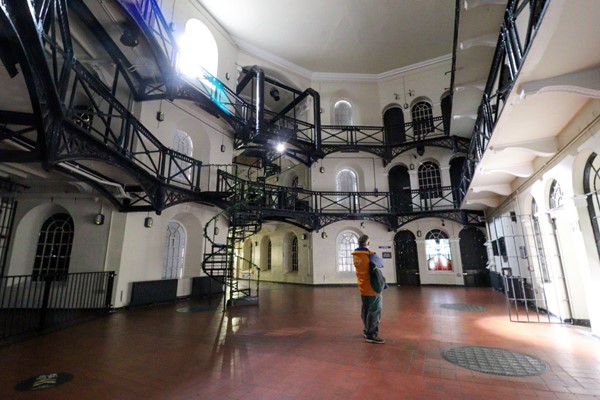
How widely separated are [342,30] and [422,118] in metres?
6.06

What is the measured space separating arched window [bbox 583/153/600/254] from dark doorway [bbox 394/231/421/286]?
930cm

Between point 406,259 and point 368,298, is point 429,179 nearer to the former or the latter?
point 406,259

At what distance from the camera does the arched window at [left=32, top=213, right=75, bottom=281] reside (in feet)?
26.9

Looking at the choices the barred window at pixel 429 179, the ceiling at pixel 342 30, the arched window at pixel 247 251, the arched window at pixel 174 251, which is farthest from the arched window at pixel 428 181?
the arched window at pixel 247 251

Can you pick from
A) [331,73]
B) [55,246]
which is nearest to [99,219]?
[55,246]

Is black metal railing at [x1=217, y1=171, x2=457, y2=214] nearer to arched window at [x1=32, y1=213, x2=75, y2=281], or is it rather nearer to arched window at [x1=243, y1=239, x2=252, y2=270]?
arched window at [x1=243, y1=239, x2=252, y2=270]

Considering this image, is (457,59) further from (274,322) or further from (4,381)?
(4,381)

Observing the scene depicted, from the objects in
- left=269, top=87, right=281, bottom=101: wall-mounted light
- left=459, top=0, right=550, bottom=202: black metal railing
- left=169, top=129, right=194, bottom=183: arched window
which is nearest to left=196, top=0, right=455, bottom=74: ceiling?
left=269, top=87, right=281, bottom=101: wall-mounted light

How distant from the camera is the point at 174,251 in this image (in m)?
10.2

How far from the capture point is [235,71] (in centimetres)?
1327

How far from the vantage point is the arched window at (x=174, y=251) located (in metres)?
9.92

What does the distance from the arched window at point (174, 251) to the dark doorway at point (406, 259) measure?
9871mm

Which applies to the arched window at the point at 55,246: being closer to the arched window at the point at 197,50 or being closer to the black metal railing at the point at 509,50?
the arched window at the point at 197,50

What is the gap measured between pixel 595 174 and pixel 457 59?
4565 mm
